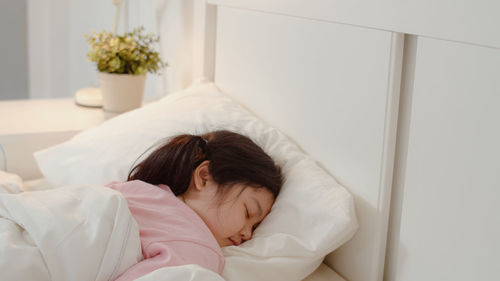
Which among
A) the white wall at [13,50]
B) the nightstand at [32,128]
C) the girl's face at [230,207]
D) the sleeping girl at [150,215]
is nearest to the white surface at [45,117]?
the nightstand at [32,128]

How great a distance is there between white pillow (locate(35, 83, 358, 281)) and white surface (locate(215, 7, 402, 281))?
0.12 ft

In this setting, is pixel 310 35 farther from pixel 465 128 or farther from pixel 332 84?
pixel 465 128

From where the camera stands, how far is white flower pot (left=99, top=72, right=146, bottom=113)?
171cm

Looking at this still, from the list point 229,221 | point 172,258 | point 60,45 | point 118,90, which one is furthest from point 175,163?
point 60,45

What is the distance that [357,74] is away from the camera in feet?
3.39

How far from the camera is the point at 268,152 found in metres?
1.20

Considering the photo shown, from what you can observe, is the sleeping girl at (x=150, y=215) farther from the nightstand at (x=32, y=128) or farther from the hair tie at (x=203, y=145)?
the nightstand at (x=32, y=128)

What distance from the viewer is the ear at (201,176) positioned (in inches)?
43.9

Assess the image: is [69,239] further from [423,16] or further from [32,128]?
[32,128]

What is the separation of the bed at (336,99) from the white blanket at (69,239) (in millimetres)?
123

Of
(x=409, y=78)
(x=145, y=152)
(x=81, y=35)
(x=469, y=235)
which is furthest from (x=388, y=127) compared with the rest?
(x=81, y=35)

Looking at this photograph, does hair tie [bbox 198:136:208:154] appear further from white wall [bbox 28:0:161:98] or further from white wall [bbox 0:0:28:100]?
white wall [bbox 0:0:28:100]

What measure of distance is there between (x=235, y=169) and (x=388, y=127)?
0.96 feet

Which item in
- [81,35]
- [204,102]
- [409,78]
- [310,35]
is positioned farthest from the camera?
[81,35]
